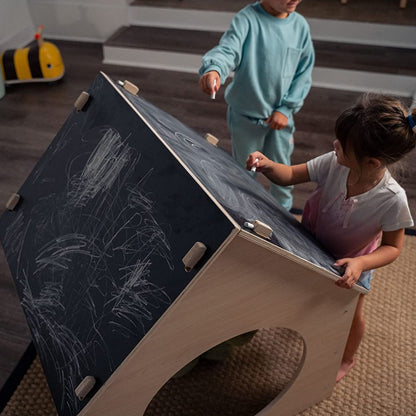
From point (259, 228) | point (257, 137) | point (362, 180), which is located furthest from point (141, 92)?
point (259, 228)

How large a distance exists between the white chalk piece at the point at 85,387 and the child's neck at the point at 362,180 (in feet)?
2.24

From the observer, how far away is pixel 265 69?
58.5 inches

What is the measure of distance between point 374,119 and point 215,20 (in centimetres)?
245

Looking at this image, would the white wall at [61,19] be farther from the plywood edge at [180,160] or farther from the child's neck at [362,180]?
the child's neck at [362,180]

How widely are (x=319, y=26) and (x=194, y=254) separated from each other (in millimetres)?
2584

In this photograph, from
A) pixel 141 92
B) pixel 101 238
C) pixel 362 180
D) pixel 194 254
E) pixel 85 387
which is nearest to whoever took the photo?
pixel 194 254

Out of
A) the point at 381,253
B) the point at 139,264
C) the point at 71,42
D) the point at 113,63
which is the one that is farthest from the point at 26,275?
the point at 71,42

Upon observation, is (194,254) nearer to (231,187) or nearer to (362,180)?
(231,187)

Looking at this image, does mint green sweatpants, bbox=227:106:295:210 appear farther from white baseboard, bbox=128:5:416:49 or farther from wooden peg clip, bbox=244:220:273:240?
white baseboard, bbox=128:5:416:49

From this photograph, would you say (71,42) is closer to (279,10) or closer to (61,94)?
(61,94)

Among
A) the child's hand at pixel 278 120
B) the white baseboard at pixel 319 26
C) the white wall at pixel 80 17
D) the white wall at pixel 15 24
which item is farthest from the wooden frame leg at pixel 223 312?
the white wall at pixel 15 24

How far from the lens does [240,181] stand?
108cm

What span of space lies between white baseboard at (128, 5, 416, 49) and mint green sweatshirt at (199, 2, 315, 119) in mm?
1568

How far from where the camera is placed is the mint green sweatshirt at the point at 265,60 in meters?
1.42
